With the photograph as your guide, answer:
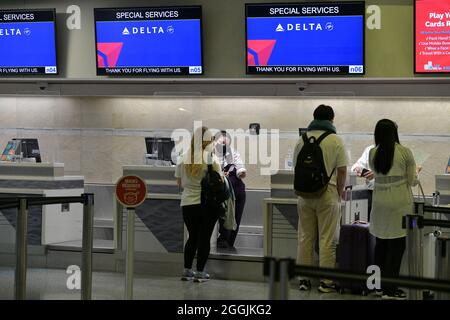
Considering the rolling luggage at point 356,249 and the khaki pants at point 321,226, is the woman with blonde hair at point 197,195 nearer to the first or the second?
the khaki pants at point 321,226

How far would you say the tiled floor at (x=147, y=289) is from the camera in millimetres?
7215

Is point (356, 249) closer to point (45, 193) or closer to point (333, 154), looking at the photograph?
point (333, 154)

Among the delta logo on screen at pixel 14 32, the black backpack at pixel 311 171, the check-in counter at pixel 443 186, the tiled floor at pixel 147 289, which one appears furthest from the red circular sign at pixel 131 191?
the delta logo on screen at pixel 14 32

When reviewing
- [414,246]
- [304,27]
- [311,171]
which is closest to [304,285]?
[311,171]

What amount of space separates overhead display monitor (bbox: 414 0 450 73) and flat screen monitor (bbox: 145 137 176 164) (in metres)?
3.15

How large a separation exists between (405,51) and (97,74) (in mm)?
3978

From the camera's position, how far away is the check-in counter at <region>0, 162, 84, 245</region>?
9172 mm

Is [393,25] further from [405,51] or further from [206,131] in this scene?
[206,131]

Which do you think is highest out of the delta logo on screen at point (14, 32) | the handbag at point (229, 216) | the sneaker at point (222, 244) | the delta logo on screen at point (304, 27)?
the delta logo on screen at point (14, 32)

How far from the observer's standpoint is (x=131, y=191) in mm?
6207

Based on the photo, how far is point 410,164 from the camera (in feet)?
22.9

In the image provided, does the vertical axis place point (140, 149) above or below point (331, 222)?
above

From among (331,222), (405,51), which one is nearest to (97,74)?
(405,51)

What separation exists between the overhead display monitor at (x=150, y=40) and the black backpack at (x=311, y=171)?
355 centimetres
